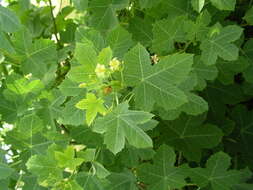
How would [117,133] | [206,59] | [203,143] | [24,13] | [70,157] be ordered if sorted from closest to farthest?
[117,133] → [70,157] → [206,59] → [203,143] → [24,13]

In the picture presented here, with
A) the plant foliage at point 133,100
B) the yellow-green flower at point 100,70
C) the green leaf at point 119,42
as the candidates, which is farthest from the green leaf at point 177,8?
the yellow-green flower at point 100,70

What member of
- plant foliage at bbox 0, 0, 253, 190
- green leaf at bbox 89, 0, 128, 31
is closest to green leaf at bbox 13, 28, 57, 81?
plant foliage at bbox 0, 0, 253, 190

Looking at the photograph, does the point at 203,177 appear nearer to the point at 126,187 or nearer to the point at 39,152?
the point at 126,187

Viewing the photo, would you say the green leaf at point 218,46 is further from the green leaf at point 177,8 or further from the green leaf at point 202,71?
the green leaf at point 177,8

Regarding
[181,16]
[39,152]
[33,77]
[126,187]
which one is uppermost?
[181,16]

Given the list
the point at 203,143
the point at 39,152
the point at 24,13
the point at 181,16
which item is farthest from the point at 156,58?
the point at 24,13

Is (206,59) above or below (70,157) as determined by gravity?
above
